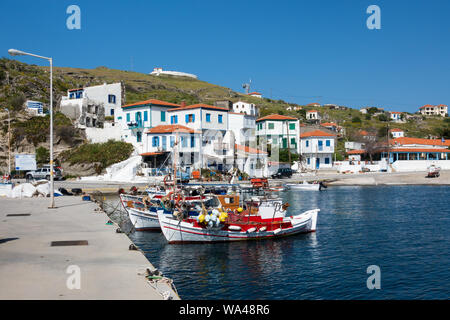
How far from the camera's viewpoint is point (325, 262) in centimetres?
2006

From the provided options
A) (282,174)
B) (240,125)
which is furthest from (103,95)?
(282,174)

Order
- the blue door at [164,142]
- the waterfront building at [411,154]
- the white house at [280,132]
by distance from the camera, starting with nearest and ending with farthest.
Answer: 1. the blue door at [164,142]
2. the waterfront building at [411,154]
3. the white house at [280,132]

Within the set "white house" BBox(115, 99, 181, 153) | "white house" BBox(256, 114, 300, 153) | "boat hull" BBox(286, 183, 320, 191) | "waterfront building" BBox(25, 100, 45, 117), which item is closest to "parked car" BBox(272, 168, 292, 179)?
"boat hull" BBox(286, 183, 320, 191)

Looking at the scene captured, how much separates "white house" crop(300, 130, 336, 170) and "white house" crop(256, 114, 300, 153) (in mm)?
1826

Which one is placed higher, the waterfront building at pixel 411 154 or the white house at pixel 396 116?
the white house at pixel 396 116

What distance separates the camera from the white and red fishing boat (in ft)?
77.7

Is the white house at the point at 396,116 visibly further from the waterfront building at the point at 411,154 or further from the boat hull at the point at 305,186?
the boat hull at the point at 305,186

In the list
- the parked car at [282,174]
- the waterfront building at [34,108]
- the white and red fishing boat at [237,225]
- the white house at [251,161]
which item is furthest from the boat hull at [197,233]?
the waterfront building at [34,108]

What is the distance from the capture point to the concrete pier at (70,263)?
32.6 ft

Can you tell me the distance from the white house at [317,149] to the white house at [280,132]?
1826 mm

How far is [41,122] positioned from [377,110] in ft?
478

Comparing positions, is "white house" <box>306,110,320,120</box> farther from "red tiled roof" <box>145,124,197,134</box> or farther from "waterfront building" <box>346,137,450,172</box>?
"red tiled roof" <box>145,124,197,134</box>
